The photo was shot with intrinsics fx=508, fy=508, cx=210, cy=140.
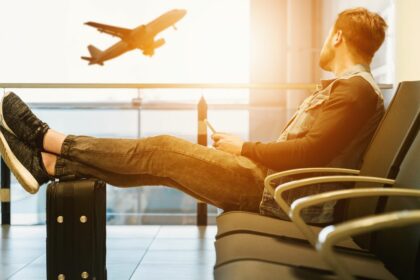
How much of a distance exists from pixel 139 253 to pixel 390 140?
165 cm

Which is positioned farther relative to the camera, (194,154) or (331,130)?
(194,154)

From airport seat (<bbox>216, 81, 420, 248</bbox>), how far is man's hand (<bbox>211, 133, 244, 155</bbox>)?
282 millimetres

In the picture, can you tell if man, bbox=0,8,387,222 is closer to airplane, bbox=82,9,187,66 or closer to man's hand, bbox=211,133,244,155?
man's hand, bbox=211,133,244,155

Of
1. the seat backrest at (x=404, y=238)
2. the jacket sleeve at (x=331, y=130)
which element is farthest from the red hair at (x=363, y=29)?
the seat backrest at (x=404, y=238)

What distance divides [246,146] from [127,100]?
2266 mm

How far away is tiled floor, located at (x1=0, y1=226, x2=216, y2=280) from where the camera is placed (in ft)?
7.64

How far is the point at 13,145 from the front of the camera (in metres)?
1.88

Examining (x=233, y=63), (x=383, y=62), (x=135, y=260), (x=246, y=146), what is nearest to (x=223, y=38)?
(x=233, y=63)

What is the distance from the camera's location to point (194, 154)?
6.06 ft

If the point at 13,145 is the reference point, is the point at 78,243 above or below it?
below

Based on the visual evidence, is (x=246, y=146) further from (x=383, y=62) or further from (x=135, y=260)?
(x=383, y=62)

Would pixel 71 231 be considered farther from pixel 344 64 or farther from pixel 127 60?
pixel 127 60

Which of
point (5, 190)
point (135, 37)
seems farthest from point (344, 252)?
point (135, 37)

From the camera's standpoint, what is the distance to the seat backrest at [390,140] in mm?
1447
